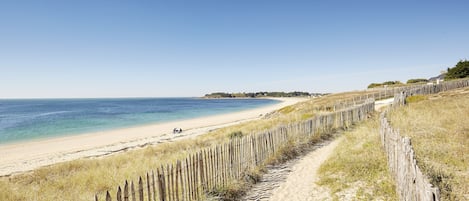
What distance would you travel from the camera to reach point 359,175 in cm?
662

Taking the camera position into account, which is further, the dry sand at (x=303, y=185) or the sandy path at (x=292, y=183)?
the sandy path at (x=292, y=183)

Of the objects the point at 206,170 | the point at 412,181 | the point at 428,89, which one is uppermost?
the point at 428,89

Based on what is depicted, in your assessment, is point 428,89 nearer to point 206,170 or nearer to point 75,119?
point 206,170

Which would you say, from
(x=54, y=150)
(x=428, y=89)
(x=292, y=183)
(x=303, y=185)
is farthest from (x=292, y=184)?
(x=428, y=89)

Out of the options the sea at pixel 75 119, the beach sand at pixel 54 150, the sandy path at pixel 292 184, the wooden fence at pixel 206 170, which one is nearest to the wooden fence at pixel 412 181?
the sandy path at pixel 292 184

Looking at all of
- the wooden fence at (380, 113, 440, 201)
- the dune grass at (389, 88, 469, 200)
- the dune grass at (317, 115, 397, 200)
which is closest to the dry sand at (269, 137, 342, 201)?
the dune grass at (317, 115, 397, 200)

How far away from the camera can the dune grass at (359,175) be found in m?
5.67

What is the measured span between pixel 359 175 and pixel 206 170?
13.1 ft

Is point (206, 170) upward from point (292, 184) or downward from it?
upward

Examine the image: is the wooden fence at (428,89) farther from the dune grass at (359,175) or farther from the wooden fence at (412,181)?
the wooden fence at (412,181)

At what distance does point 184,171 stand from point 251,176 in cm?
277

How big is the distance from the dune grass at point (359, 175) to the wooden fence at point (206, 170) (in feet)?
6.96

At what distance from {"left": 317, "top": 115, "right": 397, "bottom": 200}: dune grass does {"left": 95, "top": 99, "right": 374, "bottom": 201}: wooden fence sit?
6.96 ft

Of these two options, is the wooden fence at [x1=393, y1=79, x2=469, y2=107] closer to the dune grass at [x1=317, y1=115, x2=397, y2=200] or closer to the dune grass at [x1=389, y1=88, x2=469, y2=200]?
the dune grass at [x1=389, y1=88, x2=469, y2=200]
